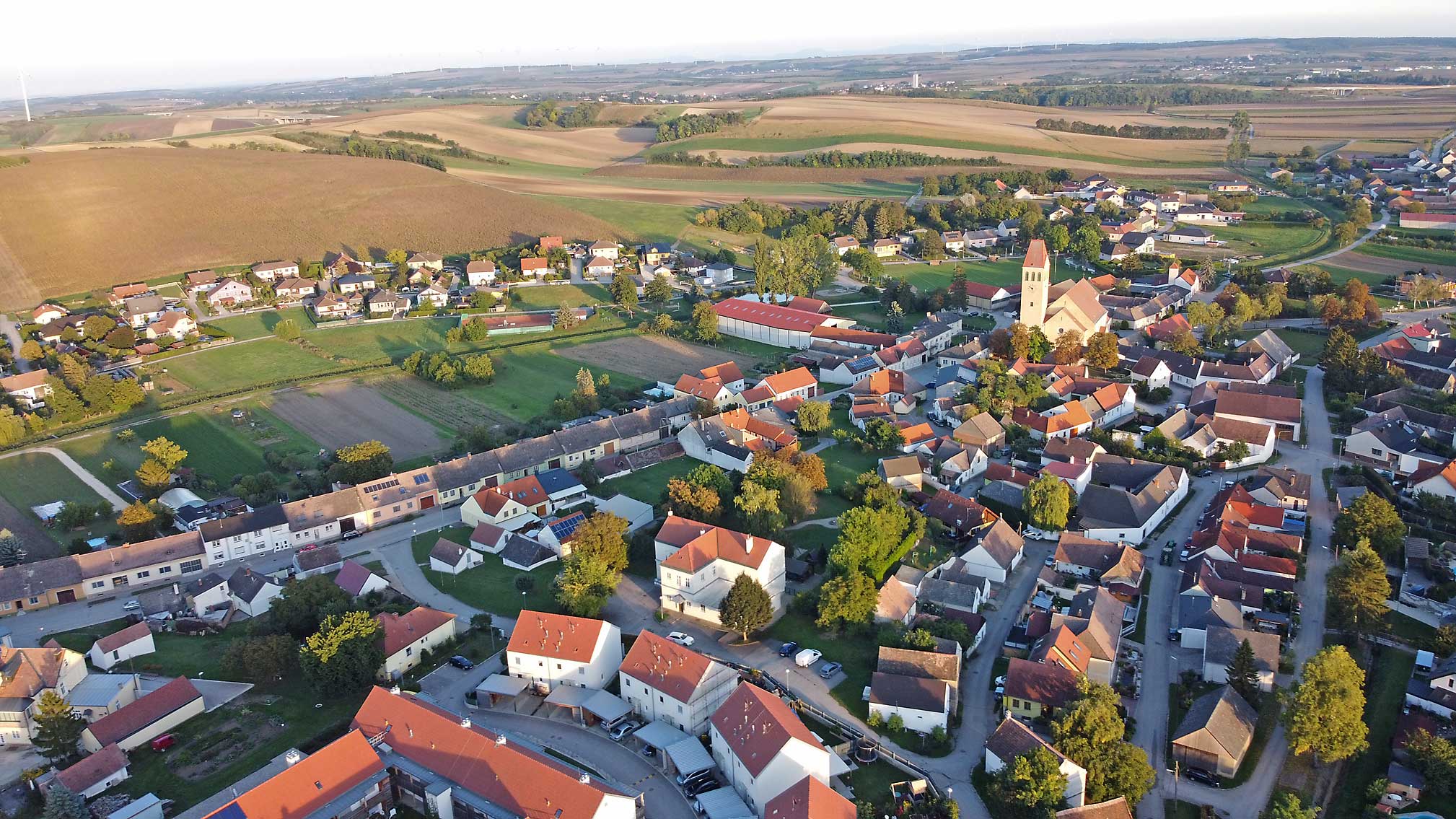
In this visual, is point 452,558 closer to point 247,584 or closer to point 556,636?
point 247,584

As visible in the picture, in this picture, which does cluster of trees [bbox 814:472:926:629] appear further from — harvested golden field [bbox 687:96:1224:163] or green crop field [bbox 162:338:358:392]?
harvested golden field [bbox 687:96:1224:163]

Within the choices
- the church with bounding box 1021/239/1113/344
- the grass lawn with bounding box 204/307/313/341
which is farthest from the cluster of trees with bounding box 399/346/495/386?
the church with bounding box 1021/239/1113/344

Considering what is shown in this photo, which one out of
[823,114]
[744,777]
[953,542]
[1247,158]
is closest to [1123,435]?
[953,542]

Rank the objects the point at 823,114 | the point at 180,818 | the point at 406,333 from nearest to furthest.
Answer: the point at 180,818
the point at 406,333
the point at 823,114

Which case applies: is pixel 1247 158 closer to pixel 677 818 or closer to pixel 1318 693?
pixel 1318 693

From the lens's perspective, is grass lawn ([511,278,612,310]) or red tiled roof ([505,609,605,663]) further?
grass lawn ([511,278,612,310])

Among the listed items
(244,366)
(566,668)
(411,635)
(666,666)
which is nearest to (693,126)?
(244,366)
